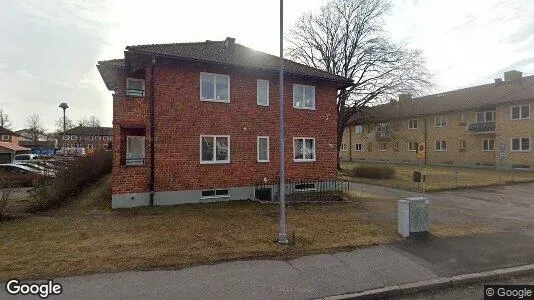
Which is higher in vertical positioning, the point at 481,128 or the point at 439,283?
the point at 481,128

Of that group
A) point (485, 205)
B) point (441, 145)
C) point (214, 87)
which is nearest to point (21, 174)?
point (214, 87)

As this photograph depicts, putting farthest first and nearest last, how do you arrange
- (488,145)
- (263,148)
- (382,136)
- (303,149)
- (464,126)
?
(382,136)
(464,126)
(488,145)
(303,149)
(263,148)

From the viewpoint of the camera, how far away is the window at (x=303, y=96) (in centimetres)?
1584

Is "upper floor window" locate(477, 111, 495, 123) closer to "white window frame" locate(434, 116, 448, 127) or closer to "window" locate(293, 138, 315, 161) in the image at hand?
"white window frame" locate(434, 116, 448, 127)

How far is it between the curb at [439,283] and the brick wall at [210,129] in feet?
30.9

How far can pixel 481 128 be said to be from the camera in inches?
1315

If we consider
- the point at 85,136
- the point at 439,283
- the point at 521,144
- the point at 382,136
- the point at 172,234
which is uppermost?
the point at 85,136

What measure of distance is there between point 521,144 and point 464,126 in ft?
21.8

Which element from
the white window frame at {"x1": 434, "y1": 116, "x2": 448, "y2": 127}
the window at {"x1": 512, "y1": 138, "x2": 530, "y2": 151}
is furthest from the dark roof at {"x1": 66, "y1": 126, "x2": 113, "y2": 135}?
the window at {"x1": 512, "y1": 138, "x2": 530, "y2": 151}

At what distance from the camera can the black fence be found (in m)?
14.3

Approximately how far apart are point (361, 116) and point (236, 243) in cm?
2769

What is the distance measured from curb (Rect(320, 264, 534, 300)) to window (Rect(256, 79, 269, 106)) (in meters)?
10.8

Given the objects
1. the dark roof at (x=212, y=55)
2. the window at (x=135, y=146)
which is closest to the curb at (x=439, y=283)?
the dark roof at (x=212, y=55)

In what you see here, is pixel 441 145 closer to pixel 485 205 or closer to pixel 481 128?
pixel 481 128
